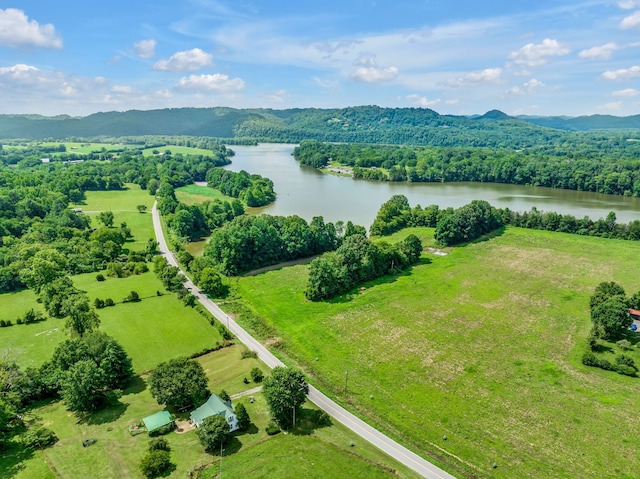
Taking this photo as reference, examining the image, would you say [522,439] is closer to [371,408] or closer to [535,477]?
[535,477]

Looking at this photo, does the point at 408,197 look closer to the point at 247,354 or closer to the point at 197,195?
the point at 197,195

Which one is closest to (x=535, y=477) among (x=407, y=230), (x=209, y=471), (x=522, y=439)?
(x=522, y=439)

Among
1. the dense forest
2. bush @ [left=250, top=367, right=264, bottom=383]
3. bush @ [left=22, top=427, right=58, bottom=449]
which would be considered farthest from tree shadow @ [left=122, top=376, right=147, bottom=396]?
the dense forest

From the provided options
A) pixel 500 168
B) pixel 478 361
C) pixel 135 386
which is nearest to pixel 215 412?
pixel 135 386

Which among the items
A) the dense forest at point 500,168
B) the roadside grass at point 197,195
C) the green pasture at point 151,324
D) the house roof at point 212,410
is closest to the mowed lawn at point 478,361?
the green pasture at point 151,324

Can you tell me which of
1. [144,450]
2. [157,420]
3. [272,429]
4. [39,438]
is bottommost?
[144,450]

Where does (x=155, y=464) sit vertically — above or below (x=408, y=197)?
below
